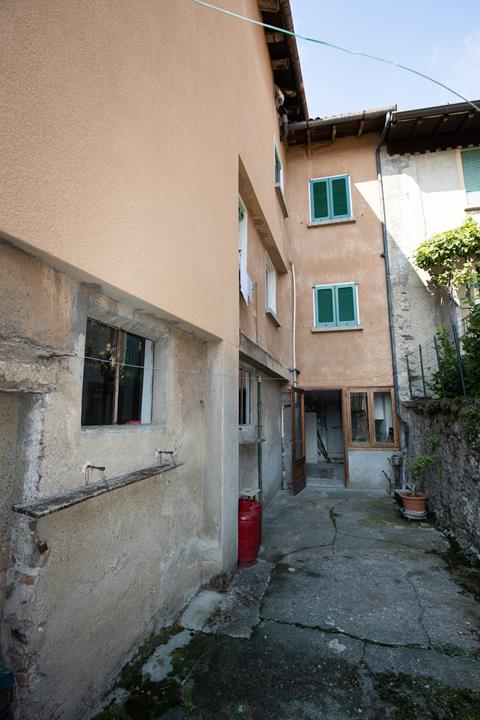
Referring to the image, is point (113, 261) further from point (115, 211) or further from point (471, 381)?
point (471, 381)

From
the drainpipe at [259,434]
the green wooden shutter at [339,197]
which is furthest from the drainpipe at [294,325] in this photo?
the drainpipe at [259,434]

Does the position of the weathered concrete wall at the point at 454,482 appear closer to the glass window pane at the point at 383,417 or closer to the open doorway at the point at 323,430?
the glass window pane at the point at 383,417

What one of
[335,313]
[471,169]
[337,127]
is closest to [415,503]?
[335,313]

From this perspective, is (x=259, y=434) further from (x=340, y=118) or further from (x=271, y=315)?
(x=340, y=118)

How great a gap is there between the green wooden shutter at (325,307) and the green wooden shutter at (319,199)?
216 cm

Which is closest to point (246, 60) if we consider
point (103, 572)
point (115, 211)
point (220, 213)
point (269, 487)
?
point (220, 213)

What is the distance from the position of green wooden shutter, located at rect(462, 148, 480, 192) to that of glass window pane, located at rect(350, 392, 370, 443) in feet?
19.4

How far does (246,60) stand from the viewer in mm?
5867

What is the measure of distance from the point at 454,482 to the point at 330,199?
25.8ft

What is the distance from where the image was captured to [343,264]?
9.66m

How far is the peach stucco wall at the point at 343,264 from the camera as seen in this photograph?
9.19 m

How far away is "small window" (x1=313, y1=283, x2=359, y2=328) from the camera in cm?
941

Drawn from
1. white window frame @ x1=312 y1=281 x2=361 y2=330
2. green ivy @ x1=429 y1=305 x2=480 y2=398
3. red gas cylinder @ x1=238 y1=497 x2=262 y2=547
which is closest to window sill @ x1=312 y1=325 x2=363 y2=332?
white window frame @ x1=312 y1=281 x2=361 y2=330

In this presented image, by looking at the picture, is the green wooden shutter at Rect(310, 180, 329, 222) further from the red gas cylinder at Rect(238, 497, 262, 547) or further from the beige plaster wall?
the red gas cylinder at Rect(238, 497, 262, 547)
